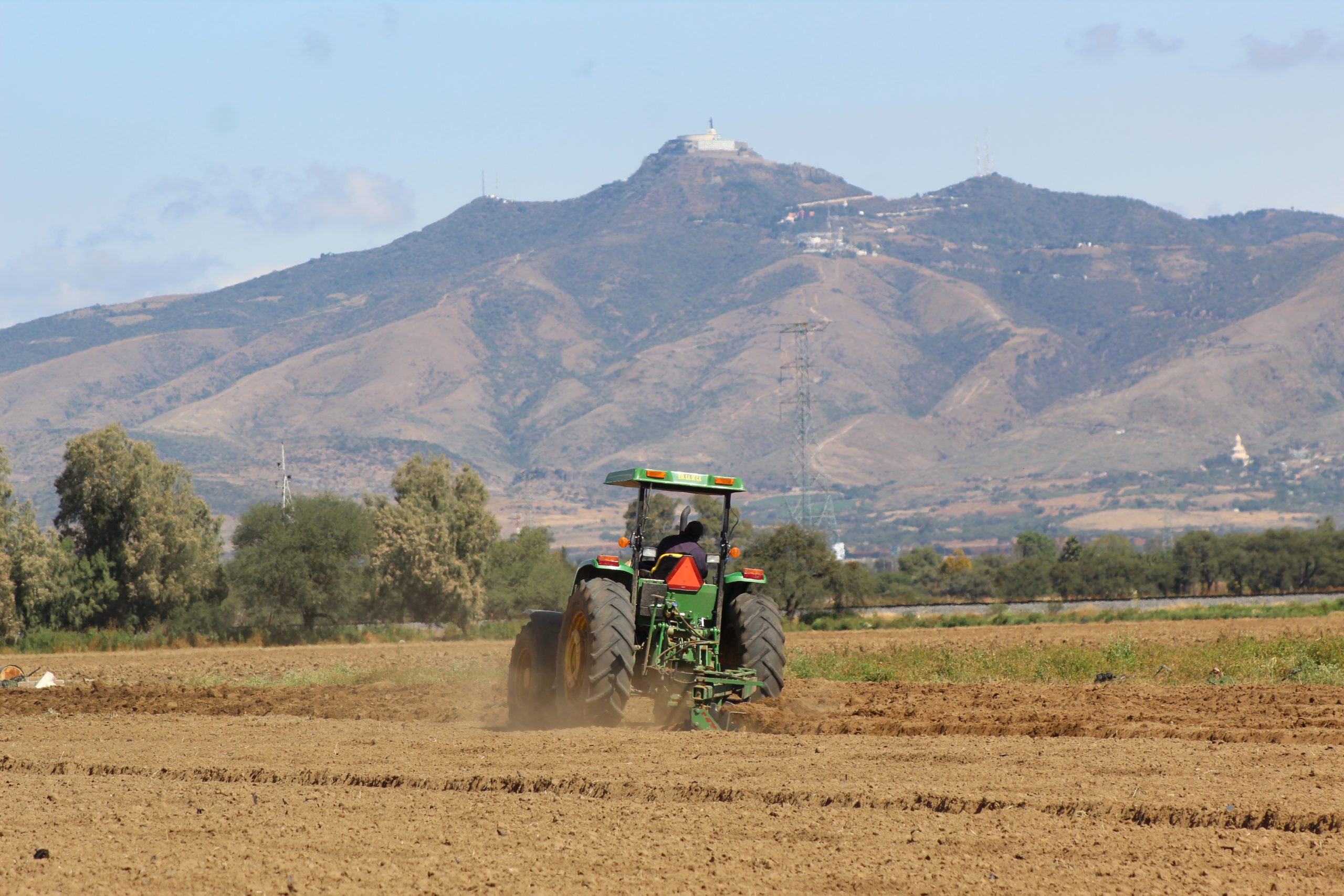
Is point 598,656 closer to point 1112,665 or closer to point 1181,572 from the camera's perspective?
point 1112,665

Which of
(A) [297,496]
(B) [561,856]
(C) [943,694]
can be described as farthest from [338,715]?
(A) [297,496]

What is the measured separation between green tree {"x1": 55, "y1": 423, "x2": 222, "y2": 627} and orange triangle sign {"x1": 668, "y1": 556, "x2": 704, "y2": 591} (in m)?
37.7

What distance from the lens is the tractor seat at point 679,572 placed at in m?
15.0

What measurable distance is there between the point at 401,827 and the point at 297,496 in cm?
4772

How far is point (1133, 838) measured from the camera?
8.69m

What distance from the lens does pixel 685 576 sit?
49.3ft

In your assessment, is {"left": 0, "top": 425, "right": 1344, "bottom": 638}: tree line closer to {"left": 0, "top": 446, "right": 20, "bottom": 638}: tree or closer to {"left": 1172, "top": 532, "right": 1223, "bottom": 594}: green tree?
{"left": 0, "top": 446, "right": 20, "bottom": 638}: tree

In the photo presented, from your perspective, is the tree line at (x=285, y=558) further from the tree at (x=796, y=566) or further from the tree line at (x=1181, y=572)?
the tree line at (x=1181, y=572)

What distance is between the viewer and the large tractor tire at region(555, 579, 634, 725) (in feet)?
46.2

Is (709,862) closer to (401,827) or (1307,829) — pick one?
(401,827)

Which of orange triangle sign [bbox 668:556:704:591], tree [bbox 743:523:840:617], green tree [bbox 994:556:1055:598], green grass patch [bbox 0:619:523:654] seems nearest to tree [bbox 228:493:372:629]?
green grass patch [bbox 0:619:523:654]

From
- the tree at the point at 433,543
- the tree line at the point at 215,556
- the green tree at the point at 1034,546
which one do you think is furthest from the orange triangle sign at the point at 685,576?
the green tree at the point at 1034,546

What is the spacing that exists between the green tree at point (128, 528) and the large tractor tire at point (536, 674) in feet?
116

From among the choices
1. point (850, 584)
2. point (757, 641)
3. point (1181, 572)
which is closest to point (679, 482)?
point (757, 641)
